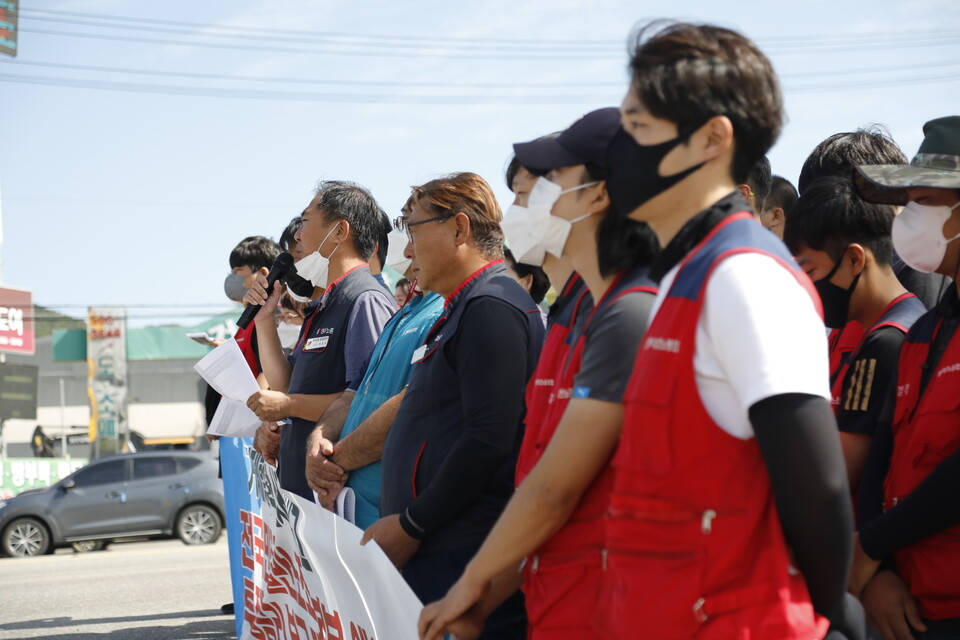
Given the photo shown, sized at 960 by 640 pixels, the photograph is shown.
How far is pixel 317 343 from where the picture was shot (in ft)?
17.0

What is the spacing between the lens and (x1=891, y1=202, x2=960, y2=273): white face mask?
110 inches

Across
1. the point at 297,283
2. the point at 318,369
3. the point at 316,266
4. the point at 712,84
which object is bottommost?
the point at 318,369

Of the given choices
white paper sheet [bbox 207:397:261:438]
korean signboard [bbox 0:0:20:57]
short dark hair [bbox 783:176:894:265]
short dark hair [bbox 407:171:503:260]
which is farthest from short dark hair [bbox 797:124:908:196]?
korean signboard [bbox 0:0:20:57]

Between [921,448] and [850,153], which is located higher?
[850,153]

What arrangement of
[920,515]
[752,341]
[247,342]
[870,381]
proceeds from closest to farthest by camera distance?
[752,341], [920,515], [870,381], [247,342]

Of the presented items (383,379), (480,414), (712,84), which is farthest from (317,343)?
(712,84)

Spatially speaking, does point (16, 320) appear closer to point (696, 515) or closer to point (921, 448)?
point (921, 448)

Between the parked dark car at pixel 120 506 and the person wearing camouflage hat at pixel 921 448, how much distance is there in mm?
16513

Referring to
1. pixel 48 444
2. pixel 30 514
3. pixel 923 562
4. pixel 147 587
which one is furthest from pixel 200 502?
pixel 48 444

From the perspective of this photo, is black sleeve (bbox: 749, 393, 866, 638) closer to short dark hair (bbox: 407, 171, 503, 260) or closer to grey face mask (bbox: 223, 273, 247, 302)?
short dark hair (bbox: 407, 171, 503, 260)

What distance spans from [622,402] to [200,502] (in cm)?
1728

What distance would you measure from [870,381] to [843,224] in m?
0.50

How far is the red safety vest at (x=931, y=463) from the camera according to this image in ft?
8.26

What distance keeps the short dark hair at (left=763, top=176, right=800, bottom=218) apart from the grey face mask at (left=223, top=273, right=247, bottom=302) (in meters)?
4.44
